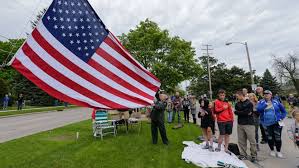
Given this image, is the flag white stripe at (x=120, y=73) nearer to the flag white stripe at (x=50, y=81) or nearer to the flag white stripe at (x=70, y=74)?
the flag white stripe at (x=70, y=74)

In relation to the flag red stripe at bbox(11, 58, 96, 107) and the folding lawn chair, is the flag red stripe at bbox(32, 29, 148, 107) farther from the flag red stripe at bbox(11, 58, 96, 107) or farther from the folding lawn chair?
the folding lawn chair

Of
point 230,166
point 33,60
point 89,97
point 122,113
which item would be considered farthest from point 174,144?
point 33,60

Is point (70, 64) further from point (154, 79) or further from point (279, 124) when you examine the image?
point (279, 124)

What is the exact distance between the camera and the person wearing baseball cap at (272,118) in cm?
695

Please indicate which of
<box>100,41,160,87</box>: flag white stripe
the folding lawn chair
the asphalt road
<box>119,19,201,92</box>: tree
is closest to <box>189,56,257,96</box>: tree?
<box>119,19,201,92</box>: tree

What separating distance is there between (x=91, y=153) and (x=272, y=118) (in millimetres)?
5335

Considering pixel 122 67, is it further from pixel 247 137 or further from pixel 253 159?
pixel 253 159

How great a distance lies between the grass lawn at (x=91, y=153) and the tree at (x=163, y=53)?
2254 cm

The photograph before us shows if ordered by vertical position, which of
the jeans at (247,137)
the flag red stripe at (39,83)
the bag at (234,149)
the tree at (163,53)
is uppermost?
the tree at (163,53)

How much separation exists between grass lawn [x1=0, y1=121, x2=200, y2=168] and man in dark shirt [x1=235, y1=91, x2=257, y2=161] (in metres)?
1.81

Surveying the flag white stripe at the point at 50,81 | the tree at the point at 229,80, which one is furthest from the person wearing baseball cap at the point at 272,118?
the tree at the point at 229,80

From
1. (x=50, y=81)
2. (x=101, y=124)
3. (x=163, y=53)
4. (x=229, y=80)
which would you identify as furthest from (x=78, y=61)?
(x=229, y=80)

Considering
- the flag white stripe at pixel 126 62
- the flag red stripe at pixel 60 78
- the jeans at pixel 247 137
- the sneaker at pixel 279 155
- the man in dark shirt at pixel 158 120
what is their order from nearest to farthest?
1. the flag red stripe at pixel 60 78
2. the flag white stripe at pixel 126 62
3. the jeans at pixel 247 137
4. the sneaker at pixel 279 155
5. the man in dark shirt at pixel 158 120

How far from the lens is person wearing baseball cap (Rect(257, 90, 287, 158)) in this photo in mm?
6945
